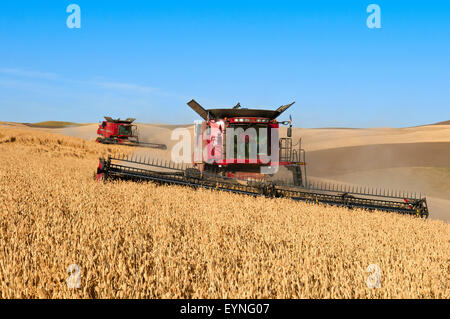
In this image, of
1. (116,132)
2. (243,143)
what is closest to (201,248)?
(243,143)

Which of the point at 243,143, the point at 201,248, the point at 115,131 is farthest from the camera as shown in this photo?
the point at 115,131

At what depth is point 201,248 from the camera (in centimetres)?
328

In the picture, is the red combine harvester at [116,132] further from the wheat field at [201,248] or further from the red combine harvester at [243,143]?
the wheat field at [201,248]

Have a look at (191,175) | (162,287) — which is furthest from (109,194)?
(162,287)

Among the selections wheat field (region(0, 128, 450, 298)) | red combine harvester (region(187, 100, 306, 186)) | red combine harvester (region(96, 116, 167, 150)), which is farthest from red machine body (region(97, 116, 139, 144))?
wheat field (region(0, 128, 450, 298))

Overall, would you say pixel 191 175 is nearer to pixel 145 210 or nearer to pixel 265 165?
pixel 265 165

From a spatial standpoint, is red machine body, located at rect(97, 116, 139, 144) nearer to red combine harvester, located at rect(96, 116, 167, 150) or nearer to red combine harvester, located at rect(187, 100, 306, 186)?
red combine harvester, located at rect(96, 116, 167, 150)

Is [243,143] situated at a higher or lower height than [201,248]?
higher

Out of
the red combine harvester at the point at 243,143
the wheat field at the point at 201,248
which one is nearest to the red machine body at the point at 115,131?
the red combine harvester at the point at 243,143

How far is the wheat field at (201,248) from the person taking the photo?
250 centimetres

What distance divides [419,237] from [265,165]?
15.4 feet

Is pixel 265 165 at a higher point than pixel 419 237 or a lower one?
Answer: higher

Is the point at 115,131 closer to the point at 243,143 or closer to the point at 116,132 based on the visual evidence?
the point at 116,132
